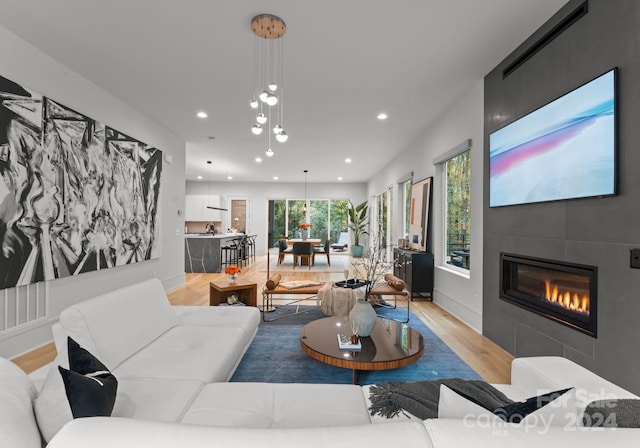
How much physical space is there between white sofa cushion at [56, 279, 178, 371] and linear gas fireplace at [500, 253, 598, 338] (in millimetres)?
3068

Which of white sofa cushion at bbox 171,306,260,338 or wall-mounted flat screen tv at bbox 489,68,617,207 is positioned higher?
wall-mounted flat screen tv at bbox 489,68,617,207

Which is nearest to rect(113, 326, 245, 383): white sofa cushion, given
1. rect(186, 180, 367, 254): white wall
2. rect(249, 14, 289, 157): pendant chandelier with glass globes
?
rect(249, 14, 289, 157): pendant chandelier with glass globes

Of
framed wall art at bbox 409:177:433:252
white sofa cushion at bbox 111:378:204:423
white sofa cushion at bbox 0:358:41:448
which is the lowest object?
white sofa cushion at bbox 111:378:204:423

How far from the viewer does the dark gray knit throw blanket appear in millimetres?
1299

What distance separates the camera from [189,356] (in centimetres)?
198

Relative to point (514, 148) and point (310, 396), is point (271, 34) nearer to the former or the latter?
point (514, 148)

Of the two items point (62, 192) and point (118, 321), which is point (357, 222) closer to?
point (62, 192)

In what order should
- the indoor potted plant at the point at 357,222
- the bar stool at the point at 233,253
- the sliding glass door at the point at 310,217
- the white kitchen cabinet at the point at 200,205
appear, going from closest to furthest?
the bar stool at the point at 233,253, the indoor potted plant at the point at 357,222, the white kitchen cabinet at the point at 200,205, the sliding glass door at the point at 310,217

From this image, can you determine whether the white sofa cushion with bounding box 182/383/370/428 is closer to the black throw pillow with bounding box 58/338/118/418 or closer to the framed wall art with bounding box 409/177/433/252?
the black throw pillow with bounding box 58/338/118/418

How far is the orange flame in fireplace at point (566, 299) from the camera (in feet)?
7.65

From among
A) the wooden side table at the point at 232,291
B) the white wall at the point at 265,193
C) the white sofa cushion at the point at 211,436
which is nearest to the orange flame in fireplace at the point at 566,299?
the white sofa cushion at the point at 211,436

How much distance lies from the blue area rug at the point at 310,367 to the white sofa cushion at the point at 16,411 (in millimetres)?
1593

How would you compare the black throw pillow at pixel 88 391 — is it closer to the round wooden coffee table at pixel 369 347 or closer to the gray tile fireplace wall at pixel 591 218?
the round wooden coffee table at pixel 369 347

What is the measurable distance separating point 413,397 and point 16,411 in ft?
4.54
